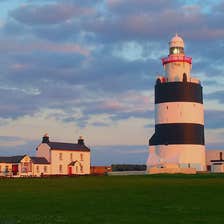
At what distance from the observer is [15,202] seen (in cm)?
2055

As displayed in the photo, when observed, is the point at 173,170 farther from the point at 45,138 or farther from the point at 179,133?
the point at 45,138

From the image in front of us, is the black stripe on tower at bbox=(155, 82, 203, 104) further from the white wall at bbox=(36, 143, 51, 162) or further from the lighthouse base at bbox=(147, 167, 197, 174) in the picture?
the white wall at bbox=(36, 143, 51, 162)

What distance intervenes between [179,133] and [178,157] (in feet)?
10.00

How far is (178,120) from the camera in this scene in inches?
2509

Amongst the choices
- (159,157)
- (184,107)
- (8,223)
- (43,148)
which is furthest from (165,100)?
(8,223)

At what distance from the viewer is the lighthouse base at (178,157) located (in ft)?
209

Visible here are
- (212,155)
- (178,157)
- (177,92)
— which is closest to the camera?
(178,157)

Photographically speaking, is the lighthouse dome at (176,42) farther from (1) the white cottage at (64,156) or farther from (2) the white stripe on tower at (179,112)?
(1) the white cottage at (64,156)

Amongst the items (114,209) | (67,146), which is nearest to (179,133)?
(67,146)

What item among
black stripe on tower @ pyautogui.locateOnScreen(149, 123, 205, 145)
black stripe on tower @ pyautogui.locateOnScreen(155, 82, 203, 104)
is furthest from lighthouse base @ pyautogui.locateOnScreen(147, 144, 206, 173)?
black stripe on tower @ pyautogui.locateOnScreen(155, 82, 203, 104)

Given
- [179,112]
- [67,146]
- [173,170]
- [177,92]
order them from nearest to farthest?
[173,170], [179,112], [177,92], [67,146]

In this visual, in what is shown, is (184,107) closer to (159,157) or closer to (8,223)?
(159,157)

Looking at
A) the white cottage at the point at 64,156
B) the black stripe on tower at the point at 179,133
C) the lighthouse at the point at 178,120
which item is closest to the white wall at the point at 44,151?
the white cottage at the point at 64,156

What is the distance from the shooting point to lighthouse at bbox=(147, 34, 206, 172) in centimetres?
6378
